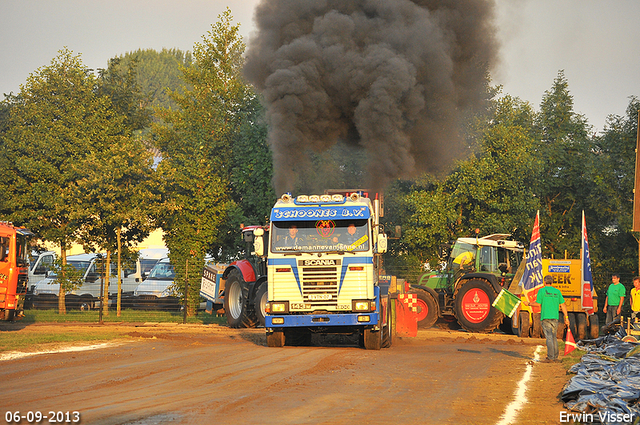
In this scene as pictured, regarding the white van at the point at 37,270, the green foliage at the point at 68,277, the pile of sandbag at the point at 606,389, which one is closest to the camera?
the pile of sandbag at the point at 606,389

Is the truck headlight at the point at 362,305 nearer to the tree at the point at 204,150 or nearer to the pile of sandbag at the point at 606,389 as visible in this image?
the pile of sandbag at the point at 606,389

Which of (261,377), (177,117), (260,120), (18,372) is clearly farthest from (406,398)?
(177,117)

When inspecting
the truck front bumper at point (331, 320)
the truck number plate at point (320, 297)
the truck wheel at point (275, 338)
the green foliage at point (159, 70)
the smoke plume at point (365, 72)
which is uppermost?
the green foliage at point (159, 70)

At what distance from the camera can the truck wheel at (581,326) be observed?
18922mm

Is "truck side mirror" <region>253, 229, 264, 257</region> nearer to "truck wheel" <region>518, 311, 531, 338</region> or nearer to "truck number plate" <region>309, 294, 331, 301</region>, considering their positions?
"truck number plate" <region>309, 294, 331, 301</region>

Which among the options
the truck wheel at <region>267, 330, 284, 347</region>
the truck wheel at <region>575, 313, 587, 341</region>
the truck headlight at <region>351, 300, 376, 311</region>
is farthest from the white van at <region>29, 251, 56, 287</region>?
the truck wheel at <region>575, 313, 587, 341</region>

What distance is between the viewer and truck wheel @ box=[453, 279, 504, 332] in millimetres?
19266

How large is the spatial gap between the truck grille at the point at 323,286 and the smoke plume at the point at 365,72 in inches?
275

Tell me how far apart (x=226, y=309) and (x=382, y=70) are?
8.58 m

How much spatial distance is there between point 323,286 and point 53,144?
A: 1698 cm

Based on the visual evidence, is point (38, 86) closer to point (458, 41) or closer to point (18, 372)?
point (458, 41)

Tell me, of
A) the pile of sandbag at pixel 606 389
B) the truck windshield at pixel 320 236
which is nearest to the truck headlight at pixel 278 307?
the truck windshield at pixel 320 236

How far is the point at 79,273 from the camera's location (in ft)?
79.2

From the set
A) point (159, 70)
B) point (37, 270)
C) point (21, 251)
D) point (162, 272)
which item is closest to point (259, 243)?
point (21, 251)
